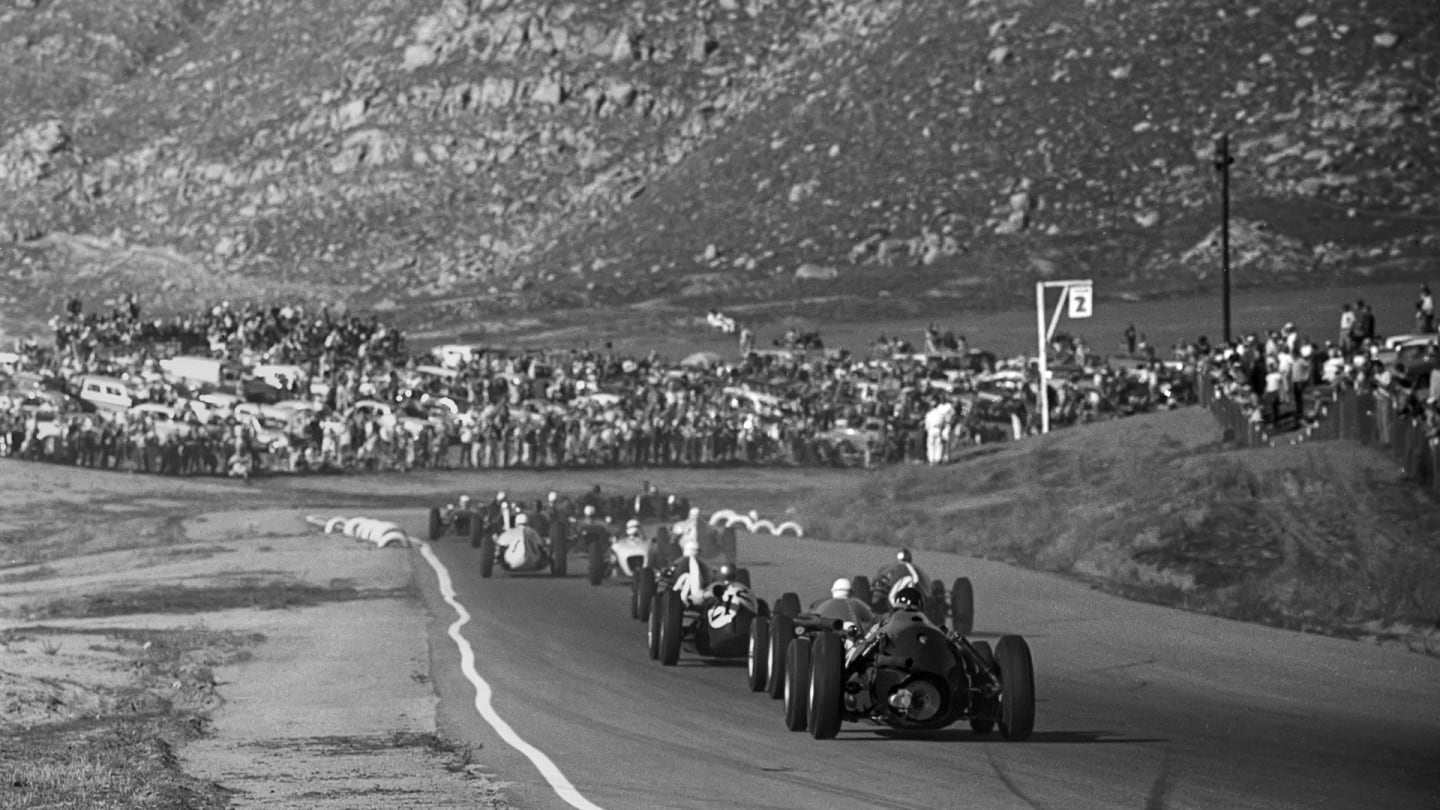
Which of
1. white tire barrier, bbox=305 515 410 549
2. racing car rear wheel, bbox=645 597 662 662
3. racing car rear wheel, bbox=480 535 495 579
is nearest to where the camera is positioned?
racing car rear wheel, bbox=645 597 662 662

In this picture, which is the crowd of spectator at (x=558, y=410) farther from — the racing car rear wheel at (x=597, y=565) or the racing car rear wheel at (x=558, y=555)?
the racing car rear wheel at (x=597, y=565)

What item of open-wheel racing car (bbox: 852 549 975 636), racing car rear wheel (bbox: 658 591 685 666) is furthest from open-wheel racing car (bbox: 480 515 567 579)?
racing car rear wheel (bbox: 658 591 685 666)

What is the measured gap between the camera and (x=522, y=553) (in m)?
34.7

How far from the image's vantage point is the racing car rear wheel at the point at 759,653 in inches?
764

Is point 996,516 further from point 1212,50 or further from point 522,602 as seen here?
point 1212,50

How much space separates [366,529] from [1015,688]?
101ft

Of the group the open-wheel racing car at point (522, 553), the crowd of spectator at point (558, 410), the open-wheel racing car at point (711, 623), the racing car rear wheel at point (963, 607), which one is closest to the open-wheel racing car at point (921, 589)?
the racing car rear wheel at point (963, 607)

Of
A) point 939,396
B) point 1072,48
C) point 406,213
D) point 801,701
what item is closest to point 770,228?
point 1072,48

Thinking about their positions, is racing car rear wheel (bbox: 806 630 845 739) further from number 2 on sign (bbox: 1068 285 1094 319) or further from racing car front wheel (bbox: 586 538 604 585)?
number 2 on sign (bbox: 1068 285 1094 319)

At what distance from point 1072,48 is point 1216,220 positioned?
1938 centimetres

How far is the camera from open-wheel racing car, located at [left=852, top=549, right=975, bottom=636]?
23.2 metres

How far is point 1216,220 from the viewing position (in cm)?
10325

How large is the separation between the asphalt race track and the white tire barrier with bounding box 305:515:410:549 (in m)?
14.2

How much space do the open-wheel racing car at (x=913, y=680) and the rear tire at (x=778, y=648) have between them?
1.89 metres
